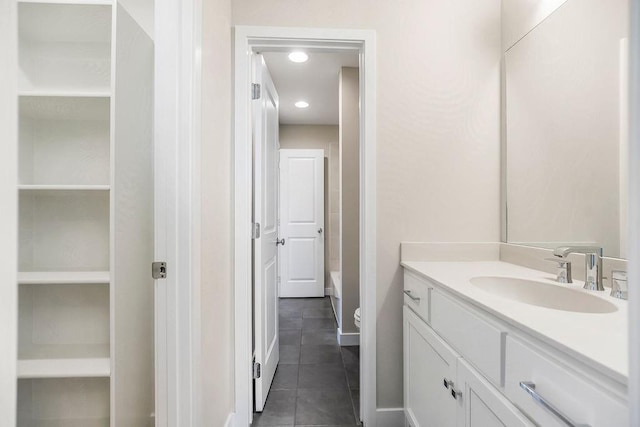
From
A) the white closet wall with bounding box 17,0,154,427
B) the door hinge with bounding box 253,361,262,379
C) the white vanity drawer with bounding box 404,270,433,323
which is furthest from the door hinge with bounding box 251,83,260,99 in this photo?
the door hinge with bounding box 253,361,262,379

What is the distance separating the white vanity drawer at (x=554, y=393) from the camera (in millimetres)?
526

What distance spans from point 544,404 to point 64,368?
1497 mm

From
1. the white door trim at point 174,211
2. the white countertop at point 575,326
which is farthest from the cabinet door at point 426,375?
the white door trim at point 174,211

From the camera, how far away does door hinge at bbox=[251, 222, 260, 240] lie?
1749 millimetres

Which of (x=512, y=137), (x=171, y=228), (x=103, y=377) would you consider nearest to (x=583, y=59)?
(x=512, y=137)

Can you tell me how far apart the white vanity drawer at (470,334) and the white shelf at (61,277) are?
46.2 inches

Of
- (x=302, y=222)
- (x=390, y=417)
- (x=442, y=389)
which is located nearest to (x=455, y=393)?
(x=442, y=389)

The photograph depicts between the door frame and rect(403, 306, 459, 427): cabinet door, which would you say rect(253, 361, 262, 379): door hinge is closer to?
the door frame

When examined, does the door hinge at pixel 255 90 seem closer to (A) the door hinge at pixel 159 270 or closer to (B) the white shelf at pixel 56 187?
(B) the white shelf at pixel 56 187

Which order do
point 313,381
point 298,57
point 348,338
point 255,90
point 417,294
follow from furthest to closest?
point 348,338, point 298,57, point 313,381, point 255,90, point 417,294

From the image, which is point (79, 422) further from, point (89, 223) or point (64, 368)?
point (89, 223)

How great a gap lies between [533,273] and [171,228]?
Result: 1.50 metres

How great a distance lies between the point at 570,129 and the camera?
4.15ft

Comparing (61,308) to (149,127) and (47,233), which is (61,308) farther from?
(149,127)
